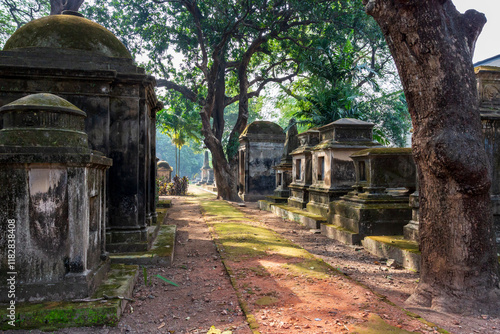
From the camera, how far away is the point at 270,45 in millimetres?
17281

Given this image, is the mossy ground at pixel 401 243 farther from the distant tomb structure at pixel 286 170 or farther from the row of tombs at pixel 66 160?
the distant tomb structure at pixel 286 170

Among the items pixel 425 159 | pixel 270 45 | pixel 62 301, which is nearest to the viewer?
pixel 62 301

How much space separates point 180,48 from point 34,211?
1564 cm

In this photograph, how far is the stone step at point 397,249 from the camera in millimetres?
4766

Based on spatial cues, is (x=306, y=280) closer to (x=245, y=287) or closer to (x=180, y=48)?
(x=245, y=287)

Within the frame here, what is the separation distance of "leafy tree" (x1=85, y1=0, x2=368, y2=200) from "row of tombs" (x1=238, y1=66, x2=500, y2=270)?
5263 millimetres

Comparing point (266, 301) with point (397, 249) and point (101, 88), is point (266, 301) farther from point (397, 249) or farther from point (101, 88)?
point (101, 88)

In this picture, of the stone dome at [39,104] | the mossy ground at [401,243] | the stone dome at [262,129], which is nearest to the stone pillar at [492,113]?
the mossy ground at [401,243]

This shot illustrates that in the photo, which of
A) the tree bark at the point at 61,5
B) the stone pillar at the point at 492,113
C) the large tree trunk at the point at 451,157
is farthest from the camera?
the tree bark at the point at 61,5

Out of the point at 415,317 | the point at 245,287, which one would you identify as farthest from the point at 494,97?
the point at 245,287

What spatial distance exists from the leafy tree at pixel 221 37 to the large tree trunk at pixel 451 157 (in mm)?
11057

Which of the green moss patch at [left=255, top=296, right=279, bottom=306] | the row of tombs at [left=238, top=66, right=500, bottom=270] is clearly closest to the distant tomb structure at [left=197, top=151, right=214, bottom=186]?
the row of tombs at [left=238, top=66, right=500, bottom=270]

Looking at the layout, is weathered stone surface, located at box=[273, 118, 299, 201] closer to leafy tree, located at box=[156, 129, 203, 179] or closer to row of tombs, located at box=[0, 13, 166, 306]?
row of tombs, located at box=[0, 13, 166, 306]

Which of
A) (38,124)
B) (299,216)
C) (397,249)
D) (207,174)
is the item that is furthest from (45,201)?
(207,174)
